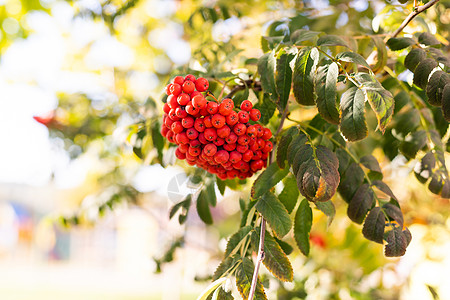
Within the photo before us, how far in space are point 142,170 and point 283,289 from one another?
4.13 ft

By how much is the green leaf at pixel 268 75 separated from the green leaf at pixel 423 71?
1.02 ft

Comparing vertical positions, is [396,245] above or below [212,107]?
below

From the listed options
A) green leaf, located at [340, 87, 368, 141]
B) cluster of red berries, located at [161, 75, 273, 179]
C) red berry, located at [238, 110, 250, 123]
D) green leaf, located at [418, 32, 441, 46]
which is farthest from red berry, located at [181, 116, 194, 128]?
green leaf, located at [418, 32, 441, 46]

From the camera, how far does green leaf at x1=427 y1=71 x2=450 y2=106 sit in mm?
771

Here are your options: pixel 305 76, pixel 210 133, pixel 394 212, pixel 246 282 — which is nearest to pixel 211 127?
pixel 210 133

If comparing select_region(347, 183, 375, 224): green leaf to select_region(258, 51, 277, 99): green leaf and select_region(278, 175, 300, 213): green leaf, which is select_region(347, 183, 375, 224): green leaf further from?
select_region(258, 51, 277, 99): green leaf

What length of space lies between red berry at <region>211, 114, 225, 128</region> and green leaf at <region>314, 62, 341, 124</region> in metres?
0.20

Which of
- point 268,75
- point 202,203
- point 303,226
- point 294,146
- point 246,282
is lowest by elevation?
point 202,203

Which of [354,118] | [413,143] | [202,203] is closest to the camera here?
[354,118]

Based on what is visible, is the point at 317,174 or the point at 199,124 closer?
the point at 317,174

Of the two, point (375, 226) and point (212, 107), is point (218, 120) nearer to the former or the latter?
point (212, 107)

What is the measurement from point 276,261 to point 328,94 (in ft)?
1.09

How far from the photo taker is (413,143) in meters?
1.05

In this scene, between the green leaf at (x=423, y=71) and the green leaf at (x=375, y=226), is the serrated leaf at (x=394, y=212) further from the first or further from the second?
the green leaf at (x=423, y=71)
